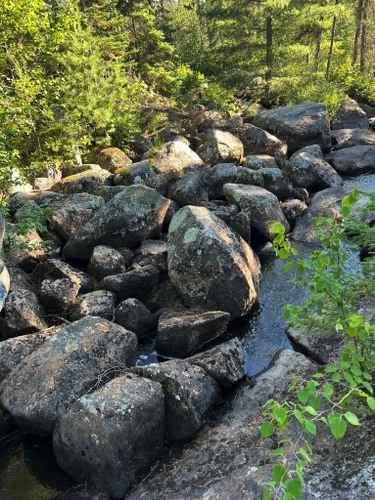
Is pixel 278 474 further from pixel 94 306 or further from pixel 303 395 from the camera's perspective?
pixel 94 306

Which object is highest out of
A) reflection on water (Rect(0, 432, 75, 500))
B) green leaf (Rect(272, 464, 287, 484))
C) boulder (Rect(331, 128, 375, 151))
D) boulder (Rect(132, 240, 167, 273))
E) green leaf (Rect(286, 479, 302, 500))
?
green leaf (Rect(272, 464, 287, 484))

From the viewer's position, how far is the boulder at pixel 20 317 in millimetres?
6199

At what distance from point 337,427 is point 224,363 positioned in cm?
377

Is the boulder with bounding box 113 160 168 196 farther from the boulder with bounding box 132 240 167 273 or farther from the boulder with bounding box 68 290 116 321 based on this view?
the boulder with bounding box 68 290 116 321

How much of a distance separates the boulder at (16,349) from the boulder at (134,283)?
163 centimetres

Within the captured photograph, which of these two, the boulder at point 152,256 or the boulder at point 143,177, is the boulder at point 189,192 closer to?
the boulder at point 143,177

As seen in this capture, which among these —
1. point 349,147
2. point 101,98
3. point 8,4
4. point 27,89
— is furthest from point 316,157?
point 8,4

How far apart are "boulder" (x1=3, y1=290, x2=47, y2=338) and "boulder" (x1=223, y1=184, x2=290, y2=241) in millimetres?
5198

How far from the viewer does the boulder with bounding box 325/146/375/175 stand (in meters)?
13.5

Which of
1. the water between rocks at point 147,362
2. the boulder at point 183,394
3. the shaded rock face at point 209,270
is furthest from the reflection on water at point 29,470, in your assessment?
the shaded rock face at point 209,270

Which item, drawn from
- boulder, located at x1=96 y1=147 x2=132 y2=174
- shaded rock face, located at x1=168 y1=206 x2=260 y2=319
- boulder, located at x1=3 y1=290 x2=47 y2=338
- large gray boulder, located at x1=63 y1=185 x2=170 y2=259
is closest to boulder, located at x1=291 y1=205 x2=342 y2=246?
shaded rock face, located at x1=168 y1=206 x2=260 y2=319

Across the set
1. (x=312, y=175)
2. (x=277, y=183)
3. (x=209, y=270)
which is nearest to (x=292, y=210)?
(x=277, y=183)

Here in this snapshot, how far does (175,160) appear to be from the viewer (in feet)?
41.0

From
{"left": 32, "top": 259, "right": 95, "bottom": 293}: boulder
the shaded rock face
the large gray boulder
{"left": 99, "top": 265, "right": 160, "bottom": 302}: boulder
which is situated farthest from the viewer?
the large gray boulder
